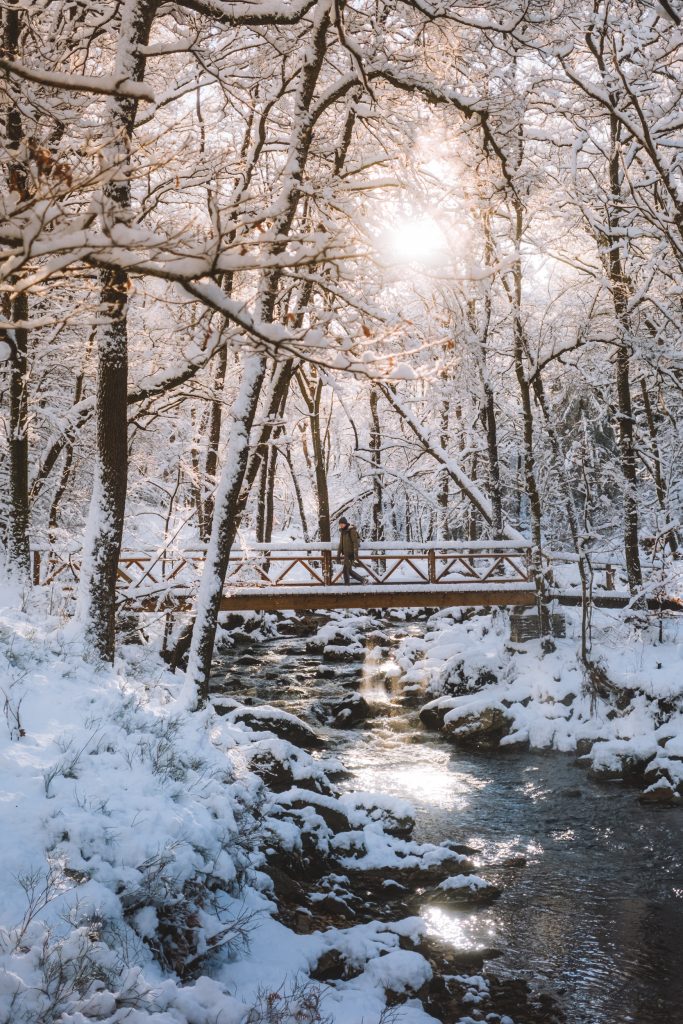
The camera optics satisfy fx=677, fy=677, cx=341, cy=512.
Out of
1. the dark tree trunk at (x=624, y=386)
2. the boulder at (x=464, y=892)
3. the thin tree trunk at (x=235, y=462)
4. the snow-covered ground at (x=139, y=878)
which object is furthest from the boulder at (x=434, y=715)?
the snow-covered ground at (x=139, y=878)

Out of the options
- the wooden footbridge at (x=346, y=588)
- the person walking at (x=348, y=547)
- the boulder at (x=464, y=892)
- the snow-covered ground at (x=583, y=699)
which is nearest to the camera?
the boulder at (x=464, y=892)

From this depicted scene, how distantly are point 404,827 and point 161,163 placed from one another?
7.65 metres

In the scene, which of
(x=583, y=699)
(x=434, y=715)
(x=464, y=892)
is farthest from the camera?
(x=434, y=715)

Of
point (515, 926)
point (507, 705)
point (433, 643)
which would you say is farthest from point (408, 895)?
point (433, 643)

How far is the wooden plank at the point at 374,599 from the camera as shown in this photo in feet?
46.2

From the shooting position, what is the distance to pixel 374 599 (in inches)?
579

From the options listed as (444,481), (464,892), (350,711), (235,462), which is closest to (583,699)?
(350,711)

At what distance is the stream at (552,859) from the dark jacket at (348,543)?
3317 mm

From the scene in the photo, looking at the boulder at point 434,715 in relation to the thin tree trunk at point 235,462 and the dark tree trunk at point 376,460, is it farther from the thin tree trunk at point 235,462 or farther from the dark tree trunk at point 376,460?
the dark tree trunk at point 376,460

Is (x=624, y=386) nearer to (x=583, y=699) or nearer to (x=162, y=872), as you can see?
(x=583, y=699)

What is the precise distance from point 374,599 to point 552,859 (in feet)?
24.1

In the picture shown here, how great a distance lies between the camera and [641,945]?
610 cm

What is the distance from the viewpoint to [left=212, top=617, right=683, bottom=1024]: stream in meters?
5.63

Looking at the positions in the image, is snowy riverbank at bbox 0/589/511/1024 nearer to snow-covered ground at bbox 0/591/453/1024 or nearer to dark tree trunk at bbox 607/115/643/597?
snow-covered ground at bbox 0/591/453/1024
